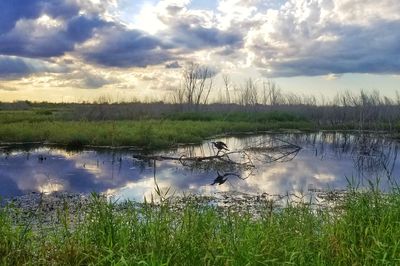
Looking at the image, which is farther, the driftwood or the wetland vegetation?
the driftwood

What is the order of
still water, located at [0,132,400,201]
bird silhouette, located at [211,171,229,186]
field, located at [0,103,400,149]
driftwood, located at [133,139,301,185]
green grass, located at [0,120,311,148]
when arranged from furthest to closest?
field, located at [0,103,400,149] < green grass, located at [0,120,311,148] < driftwood, located at [133,139,301,185] < bird silhouette, located at [211,171,229,186] < still water, located at [0,132,400,201]

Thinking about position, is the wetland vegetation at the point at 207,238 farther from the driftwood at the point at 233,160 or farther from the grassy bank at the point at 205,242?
the driftwood at the point at 233,160

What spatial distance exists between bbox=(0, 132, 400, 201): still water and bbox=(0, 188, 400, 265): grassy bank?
466 centimetres

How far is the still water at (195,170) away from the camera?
12.3m

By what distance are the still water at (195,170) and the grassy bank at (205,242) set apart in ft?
15.3

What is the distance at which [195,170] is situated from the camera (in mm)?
15211

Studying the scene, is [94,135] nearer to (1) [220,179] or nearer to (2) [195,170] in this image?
(2) [195,170]

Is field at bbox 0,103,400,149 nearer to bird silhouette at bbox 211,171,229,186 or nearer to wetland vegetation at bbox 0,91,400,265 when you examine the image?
bird silhouette at bbox 211,171,229,186

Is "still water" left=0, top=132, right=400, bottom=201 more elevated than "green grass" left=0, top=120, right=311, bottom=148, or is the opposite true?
"green grass" left=0, top=120, right=311, bottom=148

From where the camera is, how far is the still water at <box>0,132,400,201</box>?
12.3 m

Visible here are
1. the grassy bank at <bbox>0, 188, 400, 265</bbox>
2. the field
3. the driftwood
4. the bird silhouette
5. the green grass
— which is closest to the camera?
the grassy bank at <bbox>0, 188, 400, 265</bbox>

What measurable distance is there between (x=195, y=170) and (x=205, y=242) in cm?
1017

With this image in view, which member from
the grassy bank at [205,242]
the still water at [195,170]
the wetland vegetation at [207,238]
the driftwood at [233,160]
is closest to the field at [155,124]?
the still water at [195,170]

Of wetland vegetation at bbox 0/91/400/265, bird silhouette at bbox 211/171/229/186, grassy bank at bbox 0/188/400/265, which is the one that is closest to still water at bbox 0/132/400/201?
bird silhouette at bbox 211/171/229/186
